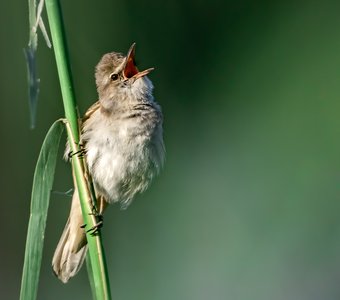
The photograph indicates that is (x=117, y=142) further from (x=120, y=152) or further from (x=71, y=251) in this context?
(x=71, y=251)

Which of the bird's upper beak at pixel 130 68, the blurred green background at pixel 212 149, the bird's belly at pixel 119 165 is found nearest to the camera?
the bird's belly at pixel 119 165

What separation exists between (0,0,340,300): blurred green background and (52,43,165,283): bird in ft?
6.04

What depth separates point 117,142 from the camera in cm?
284

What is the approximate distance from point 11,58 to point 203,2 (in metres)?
1.66

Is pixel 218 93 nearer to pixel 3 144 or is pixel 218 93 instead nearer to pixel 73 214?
pixel 3 144

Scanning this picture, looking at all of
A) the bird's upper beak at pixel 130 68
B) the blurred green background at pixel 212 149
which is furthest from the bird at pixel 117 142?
the blurred green background at pixel 212 149

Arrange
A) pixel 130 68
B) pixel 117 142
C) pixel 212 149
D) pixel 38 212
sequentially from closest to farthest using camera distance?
pixel 38 212 < pixel 117 142 < pixel 130 68 < pixel 212 149

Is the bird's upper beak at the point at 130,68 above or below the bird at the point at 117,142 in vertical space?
above

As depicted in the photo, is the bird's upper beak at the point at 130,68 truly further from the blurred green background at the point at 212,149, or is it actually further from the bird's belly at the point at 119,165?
the blurred green background at the point at 212,149

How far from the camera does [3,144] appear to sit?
593 cm

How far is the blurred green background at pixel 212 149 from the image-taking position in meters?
4.82

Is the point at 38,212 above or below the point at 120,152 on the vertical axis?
below

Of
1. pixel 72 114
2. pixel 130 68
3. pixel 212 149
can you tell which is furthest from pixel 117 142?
pixel 212 149

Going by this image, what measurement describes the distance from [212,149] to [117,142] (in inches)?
111
